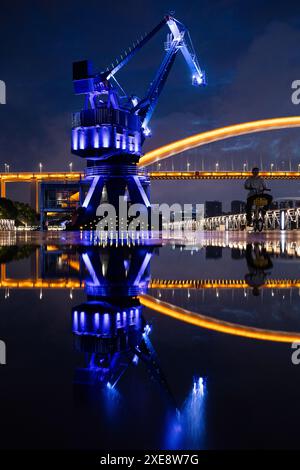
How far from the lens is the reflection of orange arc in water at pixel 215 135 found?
63625mm

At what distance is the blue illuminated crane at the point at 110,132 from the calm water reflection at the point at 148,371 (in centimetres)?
2547

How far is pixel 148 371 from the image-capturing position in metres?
1.88

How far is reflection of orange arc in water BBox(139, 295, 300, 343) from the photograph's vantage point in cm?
246

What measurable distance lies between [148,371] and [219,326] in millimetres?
945

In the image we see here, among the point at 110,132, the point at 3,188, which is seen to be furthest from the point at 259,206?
the point at 3,188

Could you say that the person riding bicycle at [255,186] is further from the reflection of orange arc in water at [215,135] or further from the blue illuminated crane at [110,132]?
the reflection of orange arc in water at [215,135]

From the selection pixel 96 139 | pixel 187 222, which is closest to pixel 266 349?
pixel 96 139

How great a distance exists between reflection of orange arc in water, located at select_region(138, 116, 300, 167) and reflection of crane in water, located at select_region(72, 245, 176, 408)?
59957 millimetres

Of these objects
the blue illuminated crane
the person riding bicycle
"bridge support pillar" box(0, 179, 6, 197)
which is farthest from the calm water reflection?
"bridge support pillar" box(0, 179, 6, 197)

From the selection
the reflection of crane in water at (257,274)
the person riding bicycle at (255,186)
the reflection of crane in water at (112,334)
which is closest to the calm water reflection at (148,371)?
the reflection of crane in water at (112,334)

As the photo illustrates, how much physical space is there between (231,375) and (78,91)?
3000cm

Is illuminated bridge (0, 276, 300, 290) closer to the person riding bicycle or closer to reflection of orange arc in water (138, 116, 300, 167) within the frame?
the person riding bicycle

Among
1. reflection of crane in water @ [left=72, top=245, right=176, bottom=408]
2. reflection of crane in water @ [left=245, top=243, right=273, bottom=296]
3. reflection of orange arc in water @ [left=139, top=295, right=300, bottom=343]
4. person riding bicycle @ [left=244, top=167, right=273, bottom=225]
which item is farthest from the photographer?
person riding bicycle @ [left=244, top=167, right=273, bottom=225]

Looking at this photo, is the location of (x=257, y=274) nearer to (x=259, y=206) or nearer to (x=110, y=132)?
(x=259, y=206)
